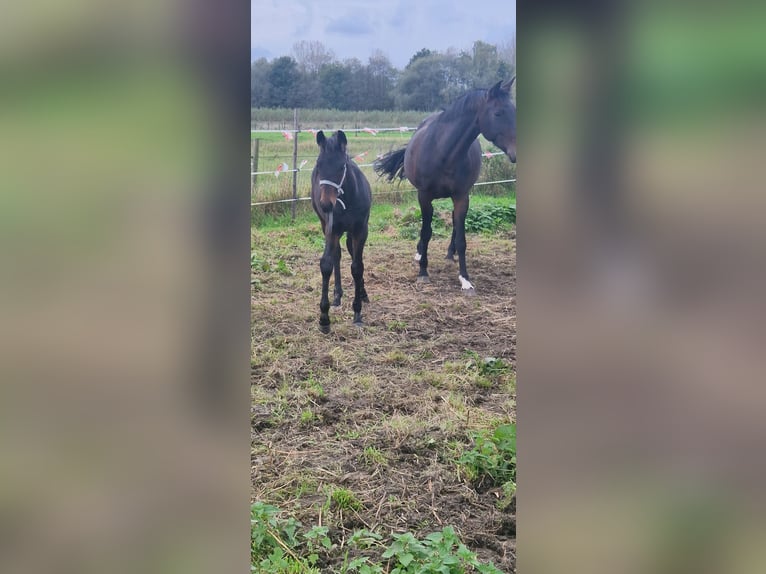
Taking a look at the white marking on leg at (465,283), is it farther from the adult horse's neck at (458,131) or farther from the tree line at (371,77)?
the tree line at (371,77)

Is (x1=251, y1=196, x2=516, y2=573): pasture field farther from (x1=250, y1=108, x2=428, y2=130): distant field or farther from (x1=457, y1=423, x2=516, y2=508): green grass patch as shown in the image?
(x1=250, y1=108, x2=428, y2=130): distant field

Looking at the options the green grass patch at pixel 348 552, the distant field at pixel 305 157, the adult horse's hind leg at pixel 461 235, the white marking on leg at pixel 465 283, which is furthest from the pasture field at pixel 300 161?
the green grass patch at pixel 348 552

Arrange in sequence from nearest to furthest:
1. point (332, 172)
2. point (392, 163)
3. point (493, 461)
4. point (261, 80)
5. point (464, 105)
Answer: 1. point (493, 461)
2. point (332, 172)
3. point (464, 105)
4. point (392, 163)
5. point (261, 80)

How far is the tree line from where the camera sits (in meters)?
7.47

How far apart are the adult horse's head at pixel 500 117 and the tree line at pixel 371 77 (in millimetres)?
1436

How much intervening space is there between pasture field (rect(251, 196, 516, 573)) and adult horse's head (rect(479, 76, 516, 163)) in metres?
1.31

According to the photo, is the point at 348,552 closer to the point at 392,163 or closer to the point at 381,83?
the point at 392,163

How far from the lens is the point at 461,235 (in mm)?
6617

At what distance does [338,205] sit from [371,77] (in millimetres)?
2418

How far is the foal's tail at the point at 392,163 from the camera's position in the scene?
709 cm

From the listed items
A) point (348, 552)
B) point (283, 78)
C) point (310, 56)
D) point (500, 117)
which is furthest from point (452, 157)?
point (348, 552)

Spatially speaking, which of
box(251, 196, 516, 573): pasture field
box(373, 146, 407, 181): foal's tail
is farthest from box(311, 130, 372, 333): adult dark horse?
box(373, 146, 407, 181): foal's tail
